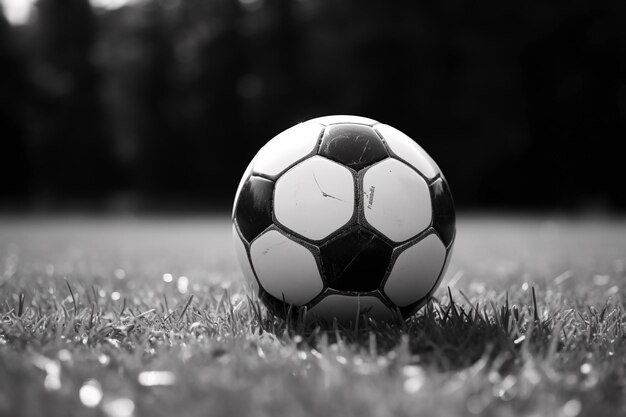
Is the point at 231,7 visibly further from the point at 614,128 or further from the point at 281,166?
the point at 281,166

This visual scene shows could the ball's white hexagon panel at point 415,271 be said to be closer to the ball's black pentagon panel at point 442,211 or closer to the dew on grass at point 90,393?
the ball's black pentagon panel at point 442,211

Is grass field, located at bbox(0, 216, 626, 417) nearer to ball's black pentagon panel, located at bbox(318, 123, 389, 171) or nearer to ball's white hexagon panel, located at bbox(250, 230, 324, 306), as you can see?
ball's white hexagon panel, located at bbox(250, 230, 324, 306)

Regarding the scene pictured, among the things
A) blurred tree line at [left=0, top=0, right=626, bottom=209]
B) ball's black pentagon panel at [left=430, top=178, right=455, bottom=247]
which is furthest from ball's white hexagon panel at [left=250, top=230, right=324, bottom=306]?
blurred tree line at [left=0, top=0, right=626, bottom=209]

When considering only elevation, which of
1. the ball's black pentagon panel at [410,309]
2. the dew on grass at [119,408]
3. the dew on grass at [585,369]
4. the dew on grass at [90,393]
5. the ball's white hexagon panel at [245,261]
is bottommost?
the ball's black pentagon panel at [410,309]

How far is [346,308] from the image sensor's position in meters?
2.28

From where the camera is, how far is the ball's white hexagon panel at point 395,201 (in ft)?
7.23

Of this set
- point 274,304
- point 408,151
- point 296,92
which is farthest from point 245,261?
point 296,92

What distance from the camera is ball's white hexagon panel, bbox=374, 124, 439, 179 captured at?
7.73 ft

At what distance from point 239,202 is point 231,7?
24343 millimetres

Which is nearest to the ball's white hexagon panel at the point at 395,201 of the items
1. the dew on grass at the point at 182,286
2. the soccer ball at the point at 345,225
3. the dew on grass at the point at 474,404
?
the soccer ball at the point at 345,225

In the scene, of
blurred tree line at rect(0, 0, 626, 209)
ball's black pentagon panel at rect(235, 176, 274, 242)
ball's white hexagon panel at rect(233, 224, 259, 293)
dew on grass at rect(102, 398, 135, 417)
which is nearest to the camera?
dew on grass at rect(102, 398, 135, 417)

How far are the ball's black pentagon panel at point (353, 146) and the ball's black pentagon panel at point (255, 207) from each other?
10.4 inches

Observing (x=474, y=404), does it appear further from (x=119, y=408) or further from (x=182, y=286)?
(x=182, y=286)

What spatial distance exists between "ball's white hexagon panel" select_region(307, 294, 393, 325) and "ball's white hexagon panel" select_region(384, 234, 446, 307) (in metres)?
0.06
